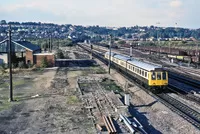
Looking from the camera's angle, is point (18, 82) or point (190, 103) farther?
point (18, 82)

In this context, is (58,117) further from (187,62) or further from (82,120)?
(187,62)

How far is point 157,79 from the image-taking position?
30.7 meters

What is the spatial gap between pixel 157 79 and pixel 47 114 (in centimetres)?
1194

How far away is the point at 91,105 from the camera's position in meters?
25.8

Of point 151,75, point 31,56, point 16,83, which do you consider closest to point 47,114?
point 151,75

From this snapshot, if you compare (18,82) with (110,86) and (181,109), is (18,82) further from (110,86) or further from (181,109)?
(181,109)

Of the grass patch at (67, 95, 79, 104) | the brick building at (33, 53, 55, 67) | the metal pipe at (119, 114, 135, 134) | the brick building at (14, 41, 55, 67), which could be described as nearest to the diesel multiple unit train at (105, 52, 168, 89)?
the grass patch at (67, 95, 79, 104)

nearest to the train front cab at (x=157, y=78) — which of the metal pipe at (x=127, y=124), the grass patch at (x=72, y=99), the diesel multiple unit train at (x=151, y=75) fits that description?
the diesel multiple unit train at (x=151, y=75)

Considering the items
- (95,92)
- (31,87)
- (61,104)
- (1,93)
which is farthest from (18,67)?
(61,104)

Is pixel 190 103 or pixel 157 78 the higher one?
pixel 157 78

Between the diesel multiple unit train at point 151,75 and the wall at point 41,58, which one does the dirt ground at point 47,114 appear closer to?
the diesel multiple unit train at point 151,75

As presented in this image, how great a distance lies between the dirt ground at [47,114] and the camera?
1959 cm

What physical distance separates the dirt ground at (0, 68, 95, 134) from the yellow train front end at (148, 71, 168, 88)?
7.16 m

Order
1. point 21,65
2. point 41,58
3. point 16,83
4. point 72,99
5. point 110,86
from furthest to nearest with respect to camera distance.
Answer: point 41,58, point 21,65, point 16,83, point 110,86, point 72,99
